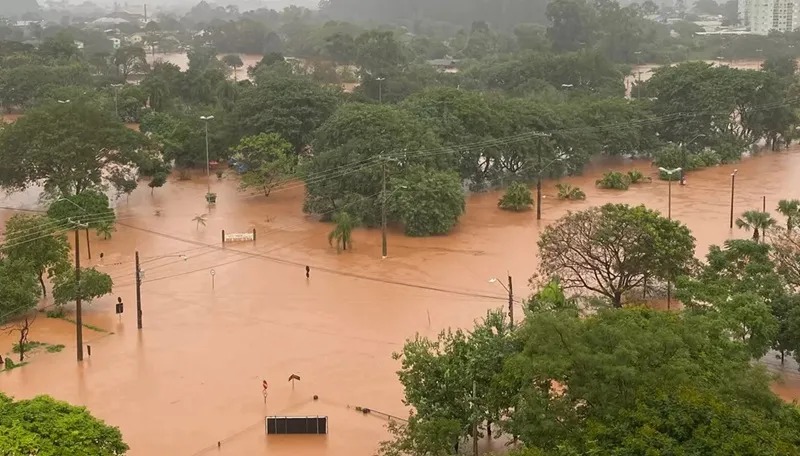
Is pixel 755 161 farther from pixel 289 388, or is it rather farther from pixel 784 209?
pixel 289 388

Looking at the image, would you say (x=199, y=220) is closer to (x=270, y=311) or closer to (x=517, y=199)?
(x=270, y=311)

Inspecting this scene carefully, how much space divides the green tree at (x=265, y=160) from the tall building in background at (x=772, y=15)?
89006 mm

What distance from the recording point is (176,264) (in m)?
30.6

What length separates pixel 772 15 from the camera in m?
117

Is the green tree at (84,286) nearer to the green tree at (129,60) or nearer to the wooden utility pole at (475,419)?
the wooden utility pole at (475,419)

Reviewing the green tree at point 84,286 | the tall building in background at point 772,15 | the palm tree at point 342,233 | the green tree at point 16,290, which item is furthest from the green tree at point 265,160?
the tall building in background at point 772,15

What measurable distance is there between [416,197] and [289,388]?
1372 centimetres

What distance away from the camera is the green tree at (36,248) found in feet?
85.4

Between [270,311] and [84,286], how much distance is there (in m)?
4.48

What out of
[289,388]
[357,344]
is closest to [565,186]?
[357,344]

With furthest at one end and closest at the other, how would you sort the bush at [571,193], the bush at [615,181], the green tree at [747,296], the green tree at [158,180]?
1. the bush at [615,181]
2. the green tree at [158,180]
3. the bush at [571,193]
4. the green tree at [747,296]

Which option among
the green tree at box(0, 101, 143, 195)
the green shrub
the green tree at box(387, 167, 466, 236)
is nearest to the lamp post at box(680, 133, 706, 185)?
the green tree at box(387, 167, 466, 236)

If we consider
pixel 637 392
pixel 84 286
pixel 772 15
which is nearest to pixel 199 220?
pixel 84 286

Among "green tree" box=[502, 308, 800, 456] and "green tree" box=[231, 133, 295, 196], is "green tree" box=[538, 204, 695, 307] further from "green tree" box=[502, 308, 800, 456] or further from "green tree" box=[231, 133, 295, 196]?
"green tree" box=[231, 133, 295, 196]
